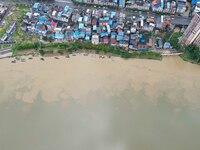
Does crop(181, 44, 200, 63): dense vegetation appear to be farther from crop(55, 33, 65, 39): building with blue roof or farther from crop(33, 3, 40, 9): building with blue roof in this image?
crop(33, 3, 40, 9): building with blue roof

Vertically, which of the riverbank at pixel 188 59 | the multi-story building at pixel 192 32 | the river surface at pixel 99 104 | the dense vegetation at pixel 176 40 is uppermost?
the multi-story building at pixel 192 32

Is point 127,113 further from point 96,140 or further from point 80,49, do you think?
point 80,49

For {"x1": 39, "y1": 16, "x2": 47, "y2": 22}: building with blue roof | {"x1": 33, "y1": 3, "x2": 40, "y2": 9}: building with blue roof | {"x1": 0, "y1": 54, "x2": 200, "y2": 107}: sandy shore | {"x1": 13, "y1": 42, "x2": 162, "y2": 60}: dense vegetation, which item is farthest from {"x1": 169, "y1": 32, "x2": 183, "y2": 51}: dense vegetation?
{"x1": 33, "y1": 3, "x2": 40, "y2": 9}: building with blue roof

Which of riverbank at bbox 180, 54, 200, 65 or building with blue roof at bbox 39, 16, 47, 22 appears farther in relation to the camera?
building with blue roof at bbox 39, 16, 47, 22

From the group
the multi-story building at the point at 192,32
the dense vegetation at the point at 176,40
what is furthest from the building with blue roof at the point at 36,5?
the multi-story building at the point at 192,32

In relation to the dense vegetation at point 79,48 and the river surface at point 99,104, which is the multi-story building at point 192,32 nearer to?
the river surface at point 99,104
